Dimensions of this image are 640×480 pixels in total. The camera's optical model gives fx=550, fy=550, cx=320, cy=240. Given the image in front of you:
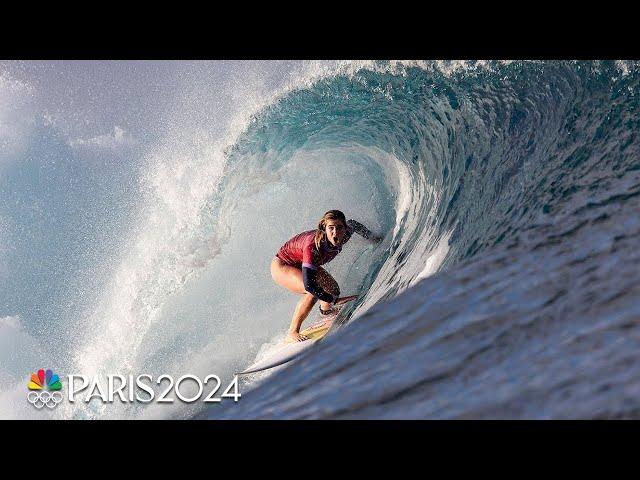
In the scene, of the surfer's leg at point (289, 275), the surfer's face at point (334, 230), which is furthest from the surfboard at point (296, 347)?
the surfer's face at point (334, 230)

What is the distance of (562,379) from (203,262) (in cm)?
525

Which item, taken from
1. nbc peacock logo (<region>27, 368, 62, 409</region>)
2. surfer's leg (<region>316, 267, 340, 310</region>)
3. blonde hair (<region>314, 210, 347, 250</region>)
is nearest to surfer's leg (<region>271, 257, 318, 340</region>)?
surfer's leg (<region>316, 267, 340, 310</region>)

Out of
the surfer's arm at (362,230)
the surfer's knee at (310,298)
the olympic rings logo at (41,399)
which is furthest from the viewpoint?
the surfer's arm at (362,230)

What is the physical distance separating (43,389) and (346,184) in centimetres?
399

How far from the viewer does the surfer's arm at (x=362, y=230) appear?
572 cm

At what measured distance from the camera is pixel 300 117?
7.42 m

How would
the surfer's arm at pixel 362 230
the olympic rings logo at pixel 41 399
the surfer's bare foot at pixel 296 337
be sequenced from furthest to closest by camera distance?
the surfer's arm at pixel 362 230
the surfer's bare foot at pixel 296 337
the olympic rings logo at pixel 41 399

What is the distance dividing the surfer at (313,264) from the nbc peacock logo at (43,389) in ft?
7.05

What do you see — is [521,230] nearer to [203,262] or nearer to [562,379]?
[562,379]

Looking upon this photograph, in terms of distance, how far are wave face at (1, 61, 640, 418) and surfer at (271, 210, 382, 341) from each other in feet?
1.16

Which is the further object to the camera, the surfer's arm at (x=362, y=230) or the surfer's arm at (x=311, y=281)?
the surfer's arm at (x=362, y=230)

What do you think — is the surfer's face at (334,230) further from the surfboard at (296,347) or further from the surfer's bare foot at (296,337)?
the surfer's bare foot at (296,337)

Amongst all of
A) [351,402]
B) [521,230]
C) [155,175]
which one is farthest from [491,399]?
[155,175]

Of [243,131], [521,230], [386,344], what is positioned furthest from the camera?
[243,131]
